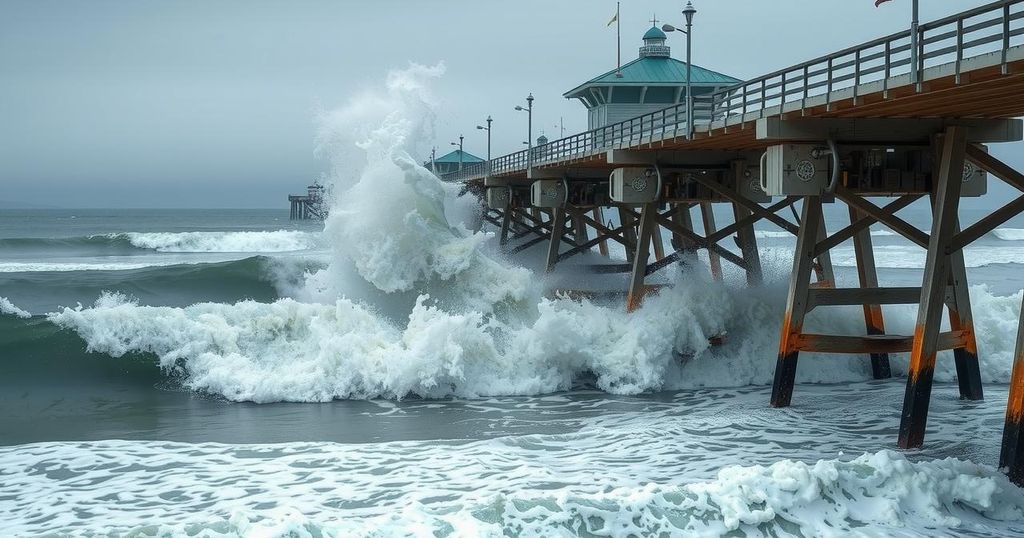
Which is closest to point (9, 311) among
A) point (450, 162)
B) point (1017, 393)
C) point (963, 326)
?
point (963, 326)

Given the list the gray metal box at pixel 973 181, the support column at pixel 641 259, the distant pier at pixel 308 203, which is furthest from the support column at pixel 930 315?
the distant pier at pixel 308 203

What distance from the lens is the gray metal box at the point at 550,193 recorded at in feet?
85.4

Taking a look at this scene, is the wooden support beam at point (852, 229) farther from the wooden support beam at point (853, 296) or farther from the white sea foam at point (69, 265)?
the white sea foam at point (69, 265)

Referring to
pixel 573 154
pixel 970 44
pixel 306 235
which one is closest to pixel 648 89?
pixel 573 154

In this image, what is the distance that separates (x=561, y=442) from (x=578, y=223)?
20682 mm

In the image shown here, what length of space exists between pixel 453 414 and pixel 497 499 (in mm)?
5386

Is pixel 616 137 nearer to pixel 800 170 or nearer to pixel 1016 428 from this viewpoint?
pixel 800 170

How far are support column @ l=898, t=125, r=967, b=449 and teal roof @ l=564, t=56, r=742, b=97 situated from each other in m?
16.2

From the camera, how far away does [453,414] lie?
14.8 metres

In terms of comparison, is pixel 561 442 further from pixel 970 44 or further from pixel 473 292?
pixel 473 292

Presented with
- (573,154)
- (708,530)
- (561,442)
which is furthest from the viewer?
(573,154)

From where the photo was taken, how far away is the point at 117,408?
50.2 ft

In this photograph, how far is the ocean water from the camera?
9.48 meters

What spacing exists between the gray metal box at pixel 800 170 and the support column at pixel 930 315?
1626mm
